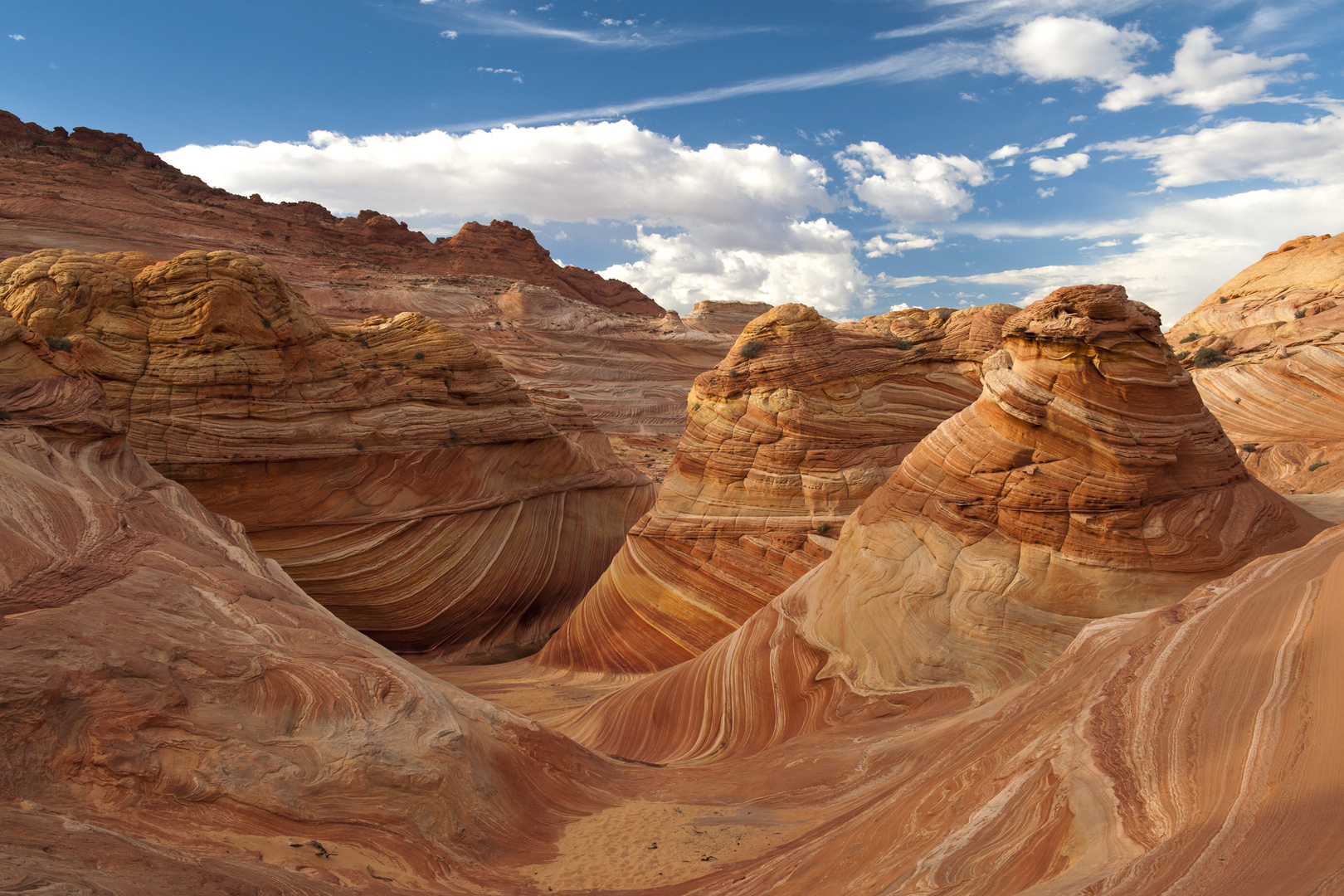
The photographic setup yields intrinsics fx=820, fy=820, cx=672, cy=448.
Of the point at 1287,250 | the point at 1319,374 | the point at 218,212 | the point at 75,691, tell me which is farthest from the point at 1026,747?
the point at 218,212

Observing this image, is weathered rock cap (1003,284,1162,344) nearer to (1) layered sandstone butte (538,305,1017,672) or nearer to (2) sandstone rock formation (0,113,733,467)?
(1) layered sandstone butte (538,305,1017,672)

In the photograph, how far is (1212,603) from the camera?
5.63 meters

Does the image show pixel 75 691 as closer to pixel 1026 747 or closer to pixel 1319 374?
pixel 1026 747

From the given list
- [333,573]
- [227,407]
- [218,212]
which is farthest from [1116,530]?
[218,212]

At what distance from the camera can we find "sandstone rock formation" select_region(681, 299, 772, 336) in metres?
65.1

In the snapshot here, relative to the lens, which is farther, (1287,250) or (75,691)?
(1287,250)

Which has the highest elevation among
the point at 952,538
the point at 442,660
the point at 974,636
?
the point at 952,538

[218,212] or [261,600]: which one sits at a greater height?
[218,212]

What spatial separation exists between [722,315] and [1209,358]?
4852cm

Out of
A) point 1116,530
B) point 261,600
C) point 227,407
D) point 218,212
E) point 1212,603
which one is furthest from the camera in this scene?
point 218,212

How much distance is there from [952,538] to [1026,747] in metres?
4.85

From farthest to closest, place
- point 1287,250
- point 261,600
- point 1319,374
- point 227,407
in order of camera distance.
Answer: point 1287,250 → point 1319,374 → point 227,407 → point 261,600

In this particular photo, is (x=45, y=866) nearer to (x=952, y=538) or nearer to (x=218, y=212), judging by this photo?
(x=952, y=538)

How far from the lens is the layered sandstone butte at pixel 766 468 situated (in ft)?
44.7
